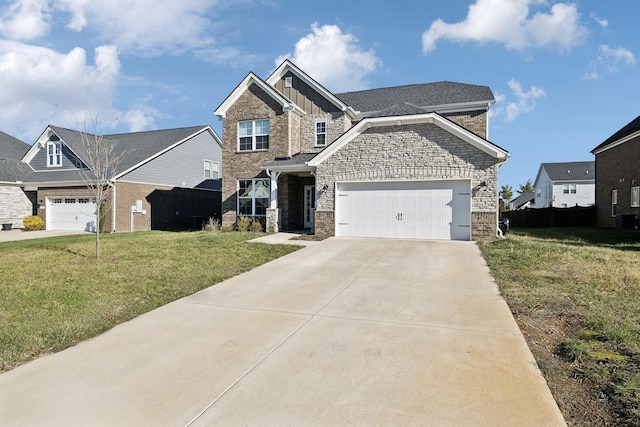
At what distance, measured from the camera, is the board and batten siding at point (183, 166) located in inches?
924

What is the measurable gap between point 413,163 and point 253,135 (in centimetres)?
924

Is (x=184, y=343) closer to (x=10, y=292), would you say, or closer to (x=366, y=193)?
(x=10, y=292)

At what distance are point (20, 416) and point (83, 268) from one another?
707 cm

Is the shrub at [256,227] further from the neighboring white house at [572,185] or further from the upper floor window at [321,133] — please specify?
the neighboring white house at [572,185]

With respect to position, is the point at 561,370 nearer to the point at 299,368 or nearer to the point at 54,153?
the point at 299,368

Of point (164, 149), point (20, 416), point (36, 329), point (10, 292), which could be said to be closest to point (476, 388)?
point (20, 416)

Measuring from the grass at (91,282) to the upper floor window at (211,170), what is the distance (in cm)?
1533

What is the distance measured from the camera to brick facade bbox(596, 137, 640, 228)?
20.7 metres

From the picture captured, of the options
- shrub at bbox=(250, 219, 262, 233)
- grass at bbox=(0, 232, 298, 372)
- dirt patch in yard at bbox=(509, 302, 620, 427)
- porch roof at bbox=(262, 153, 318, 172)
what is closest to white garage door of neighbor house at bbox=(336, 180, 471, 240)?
porch roof at bbox=(262, 153, 318, 172)

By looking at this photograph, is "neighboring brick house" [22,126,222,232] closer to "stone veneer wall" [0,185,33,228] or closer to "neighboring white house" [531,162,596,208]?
"stone veneer wall" [0,185,33,228]

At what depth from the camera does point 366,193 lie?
15469 millimetres

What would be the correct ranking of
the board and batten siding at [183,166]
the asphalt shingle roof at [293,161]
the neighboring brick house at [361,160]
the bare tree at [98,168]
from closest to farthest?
the bare tree at [98,168]
the neighboring brick house at [361,160]
the asphalt shingle roof at [293,161]
the board and batten siding at [183,166]

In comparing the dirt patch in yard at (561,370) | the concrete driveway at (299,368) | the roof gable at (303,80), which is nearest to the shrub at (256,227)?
the roof gable at (303,80)

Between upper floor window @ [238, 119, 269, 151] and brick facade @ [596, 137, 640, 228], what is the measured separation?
19878mm
